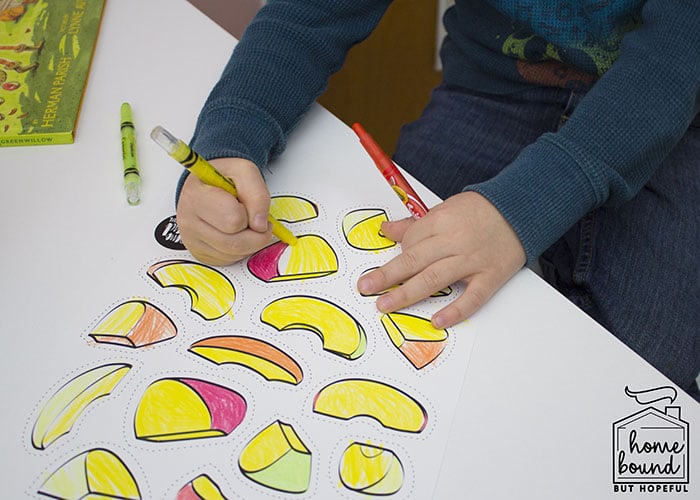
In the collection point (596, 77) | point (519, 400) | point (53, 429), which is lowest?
point (53, 429)

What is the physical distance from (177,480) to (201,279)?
6.4 inches

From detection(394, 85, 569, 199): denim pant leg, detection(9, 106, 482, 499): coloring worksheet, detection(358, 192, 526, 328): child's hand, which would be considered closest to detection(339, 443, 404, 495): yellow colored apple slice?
detection(9, 106, 482, 499): coloring worksheet

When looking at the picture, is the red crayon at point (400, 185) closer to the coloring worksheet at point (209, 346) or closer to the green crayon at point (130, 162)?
the coloring worksheet at point (209, 346)

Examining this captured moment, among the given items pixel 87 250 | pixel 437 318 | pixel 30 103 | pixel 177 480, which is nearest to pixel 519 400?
pixel 437 318

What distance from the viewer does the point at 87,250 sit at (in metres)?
0.55

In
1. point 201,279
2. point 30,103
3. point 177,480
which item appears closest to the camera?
point 177,480

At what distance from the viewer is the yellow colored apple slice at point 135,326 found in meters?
0.49

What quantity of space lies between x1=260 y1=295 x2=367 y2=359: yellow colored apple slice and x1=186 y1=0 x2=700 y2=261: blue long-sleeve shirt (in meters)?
0.14

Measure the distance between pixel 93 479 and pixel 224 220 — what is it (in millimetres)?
202

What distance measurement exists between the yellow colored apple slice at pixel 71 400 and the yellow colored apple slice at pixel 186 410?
30 millimetres

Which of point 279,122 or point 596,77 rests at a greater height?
point 596,77

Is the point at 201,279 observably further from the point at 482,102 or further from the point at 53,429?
the point at 482,102

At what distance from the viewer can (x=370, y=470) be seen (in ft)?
1.39

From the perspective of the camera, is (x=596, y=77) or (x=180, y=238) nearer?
(x=180, y=238)
